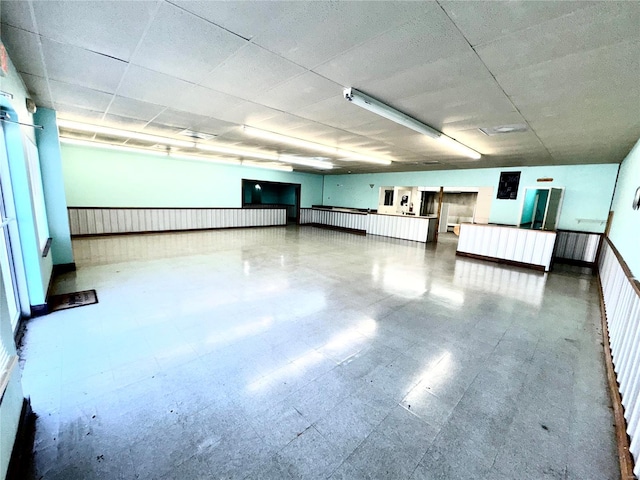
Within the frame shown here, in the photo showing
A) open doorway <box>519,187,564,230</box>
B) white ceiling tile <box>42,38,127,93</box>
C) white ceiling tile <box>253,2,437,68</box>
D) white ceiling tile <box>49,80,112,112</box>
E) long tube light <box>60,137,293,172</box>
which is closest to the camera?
white ceiling tile <box>253,2,437,68</box>

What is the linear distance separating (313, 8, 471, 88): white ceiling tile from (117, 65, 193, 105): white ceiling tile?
1.71 m

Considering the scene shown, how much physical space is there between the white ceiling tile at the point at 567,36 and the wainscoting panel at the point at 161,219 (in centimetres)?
976

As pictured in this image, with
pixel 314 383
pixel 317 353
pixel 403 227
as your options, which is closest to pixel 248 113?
pixel 317 353

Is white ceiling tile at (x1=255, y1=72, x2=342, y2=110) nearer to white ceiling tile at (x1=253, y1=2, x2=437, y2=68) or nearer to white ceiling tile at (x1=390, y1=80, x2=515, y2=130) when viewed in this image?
white ceiling tile at (x1=253, y1=2, x2=437, y2=68)

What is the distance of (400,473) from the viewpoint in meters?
1.47

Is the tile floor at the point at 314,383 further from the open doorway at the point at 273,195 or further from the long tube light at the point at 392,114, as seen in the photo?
the open doorway at the point at 273,195

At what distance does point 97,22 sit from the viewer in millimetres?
1938

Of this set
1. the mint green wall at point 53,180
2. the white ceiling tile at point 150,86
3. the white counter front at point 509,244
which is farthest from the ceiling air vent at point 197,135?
the white counter front at point 509,244

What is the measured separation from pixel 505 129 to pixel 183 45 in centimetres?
457

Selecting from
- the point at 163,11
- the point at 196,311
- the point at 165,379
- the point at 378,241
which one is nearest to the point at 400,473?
the point at 165,379

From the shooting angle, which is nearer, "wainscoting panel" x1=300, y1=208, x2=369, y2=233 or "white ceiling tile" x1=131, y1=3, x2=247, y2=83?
"white ceiling tile" x1=131, y1=3, x2=247, y2=83

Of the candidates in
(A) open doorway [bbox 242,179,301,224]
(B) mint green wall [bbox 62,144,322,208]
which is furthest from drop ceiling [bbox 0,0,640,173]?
(A) open doorway [bbox 242,179,301,224]

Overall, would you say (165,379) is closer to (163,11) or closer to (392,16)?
(163,11)

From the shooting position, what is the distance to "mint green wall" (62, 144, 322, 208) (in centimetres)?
752
